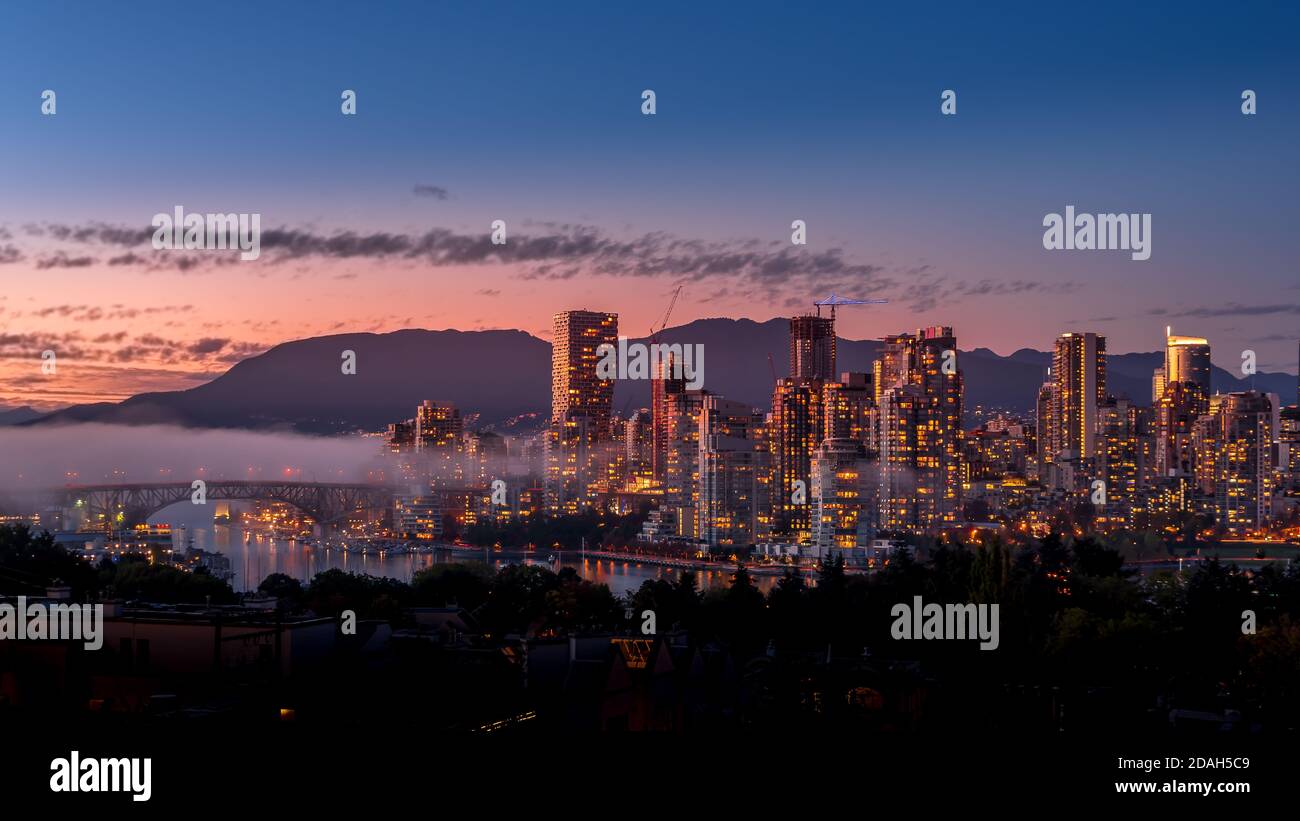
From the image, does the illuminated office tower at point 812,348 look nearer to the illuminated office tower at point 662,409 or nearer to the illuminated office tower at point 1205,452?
the illuminated office tower at point 662,409

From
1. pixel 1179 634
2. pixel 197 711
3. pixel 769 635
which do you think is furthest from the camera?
pixel 769 635

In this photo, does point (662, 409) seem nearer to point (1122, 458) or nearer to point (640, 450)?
point (640, 450)

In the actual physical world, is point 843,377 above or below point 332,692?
above

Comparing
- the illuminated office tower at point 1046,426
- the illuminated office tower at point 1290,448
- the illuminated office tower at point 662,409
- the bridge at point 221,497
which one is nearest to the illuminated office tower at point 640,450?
the illuminated office tower at point 662,409

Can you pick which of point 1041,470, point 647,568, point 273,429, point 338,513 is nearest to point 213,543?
point 338,513

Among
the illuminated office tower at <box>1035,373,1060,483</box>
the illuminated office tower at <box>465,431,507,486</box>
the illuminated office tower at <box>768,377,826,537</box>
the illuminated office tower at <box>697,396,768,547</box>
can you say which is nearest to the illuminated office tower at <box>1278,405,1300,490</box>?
the illuminated office tower at <box>1035,373,1060,483</box>

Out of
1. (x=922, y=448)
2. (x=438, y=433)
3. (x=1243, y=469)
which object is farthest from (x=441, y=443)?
(x=1243, y=469)
